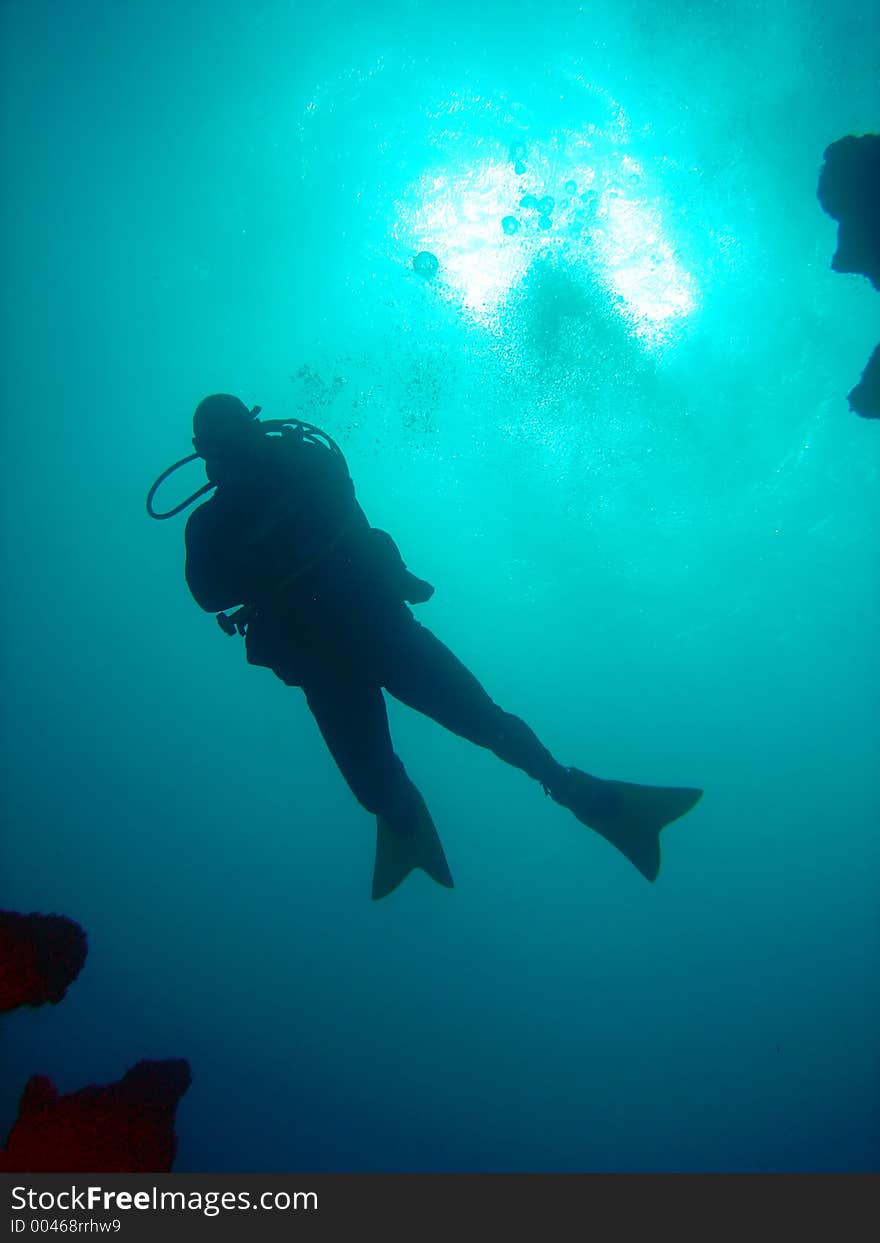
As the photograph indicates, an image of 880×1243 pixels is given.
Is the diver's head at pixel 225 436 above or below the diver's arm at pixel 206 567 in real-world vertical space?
above

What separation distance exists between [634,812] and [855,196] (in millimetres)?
5017

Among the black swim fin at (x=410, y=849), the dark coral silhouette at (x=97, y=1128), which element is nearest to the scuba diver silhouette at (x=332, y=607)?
the black swim fin at (x=410, y=849)

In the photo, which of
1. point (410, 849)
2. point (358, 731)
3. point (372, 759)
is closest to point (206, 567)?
point (358, 731)

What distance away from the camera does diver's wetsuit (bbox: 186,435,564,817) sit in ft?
13.3

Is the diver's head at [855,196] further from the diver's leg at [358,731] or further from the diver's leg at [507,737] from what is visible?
the diver's leg at [358,731]

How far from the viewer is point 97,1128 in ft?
12.9

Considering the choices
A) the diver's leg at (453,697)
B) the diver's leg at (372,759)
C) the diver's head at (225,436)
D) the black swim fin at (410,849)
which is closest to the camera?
the diver's head at (225,436)

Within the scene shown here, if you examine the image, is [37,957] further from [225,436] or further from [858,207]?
[858,207]

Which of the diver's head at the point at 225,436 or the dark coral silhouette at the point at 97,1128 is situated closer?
the dark coral silhouette at the point at 97,1128

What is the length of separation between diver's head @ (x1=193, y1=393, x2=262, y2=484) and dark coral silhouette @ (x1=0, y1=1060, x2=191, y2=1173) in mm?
4096

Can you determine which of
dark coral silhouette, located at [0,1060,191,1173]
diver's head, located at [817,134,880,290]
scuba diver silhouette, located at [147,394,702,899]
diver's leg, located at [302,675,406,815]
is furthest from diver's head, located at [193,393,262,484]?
diver's head, located at [817,134,880,290]

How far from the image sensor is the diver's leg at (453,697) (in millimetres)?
4371

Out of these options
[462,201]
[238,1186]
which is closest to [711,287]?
[462,201]

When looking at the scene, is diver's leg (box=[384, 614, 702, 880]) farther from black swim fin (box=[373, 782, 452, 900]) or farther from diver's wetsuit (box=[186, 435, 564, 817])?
black swim fin (box=[373, 782, 452, 900])
